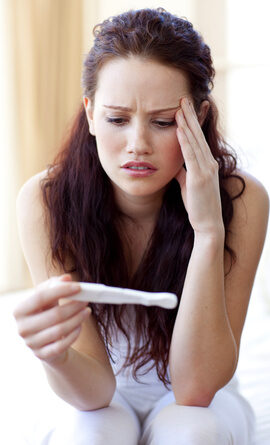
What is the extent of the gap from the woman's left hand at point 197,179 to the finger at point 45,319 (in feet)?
1.27

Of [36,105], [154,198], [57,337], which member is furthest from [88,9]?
[57,337]

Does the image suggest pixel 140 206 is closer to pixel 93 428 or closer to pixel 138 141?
pixel 138 141

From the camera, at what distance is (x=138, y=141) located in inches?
47.5

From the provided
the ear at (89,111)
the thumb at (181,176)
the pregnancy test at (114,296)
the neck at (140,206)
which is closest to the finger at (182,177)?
the thumb at (181,176)

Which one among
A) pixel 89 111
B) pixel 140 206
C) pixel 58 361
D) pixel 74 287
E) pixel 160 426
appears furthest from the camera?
pixel 140 206

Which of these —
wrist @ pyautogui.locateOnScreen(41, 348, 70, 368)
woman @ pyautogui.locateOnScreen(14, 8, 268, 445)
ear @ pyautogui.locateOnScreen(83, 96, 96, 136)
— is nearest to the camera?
wrist @ pyautogui.locateOnScreen(41, 348, 70, 368)

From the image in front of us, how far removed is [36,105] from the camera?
10.4 ft

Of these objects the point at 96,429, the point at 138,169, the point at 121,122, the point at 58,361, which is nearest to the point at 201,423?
the point at 96,429

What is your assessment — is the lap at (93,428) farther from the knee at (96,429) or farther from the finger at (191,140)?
the finger at (191,140)

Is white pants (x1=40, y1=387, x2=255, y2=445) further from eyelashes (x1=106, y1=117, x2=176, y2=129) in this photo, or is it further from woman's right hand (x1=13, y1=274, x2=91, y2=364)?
eyelashes (x1=106, y1=117, x2=176, y2=129)

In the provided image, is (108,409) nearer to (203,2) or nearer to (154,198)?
(154,198)

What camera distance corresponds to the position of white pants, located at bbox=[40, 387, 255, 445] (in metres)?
1.15

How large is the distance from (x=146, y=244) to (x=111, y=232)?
0.10 meters

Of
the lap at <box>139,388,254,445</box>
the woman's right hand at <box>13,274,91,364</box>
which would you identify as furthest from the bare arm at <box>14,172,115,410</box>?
the lap at <box>139,388,254,445</box>
